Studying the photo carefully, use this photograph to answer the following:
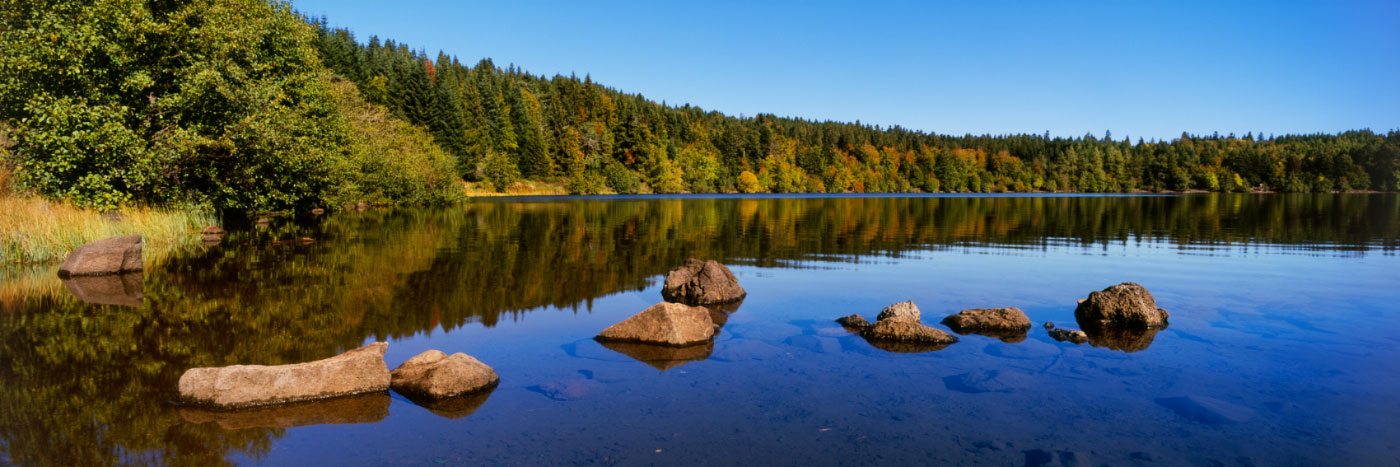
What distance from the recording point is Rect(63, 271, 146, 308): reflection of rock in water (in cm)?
1645

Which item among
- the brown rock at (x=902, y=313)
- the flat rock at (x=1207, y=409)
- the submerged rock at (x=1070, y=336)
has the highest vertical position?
the brown rock at (x=902, y=313)

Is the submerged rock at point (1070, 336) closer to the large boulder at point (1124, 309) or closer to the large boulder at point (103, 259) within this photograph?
the large boulder at point (1124, 309)

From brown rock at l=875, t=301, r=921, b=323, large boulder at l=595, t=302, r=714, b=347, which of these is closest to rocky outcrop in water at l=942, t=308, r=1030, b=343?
brown rock at l=875, t=301, r=921, b=323

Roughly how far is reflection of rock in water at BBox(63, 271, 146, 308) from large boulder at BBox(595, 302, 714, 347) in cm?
1161

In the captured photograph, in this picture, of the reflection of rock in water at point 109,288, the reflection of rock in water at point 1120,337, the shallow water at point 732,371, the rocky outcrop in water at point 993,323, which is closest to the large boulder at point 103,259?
the reflection of rock in water at point 109,288

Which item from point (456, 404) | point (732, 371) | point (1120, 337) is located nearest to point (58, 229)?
point (456, 404)

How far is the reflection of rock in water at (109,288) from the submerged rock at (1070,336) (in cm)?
1972

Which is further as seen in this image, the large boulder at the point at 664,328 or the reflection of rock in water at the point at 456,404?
the large boulder at the point at 664,328

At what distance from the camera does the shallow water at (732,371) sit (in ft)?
26.2

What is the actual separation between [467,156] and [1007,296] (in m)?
114

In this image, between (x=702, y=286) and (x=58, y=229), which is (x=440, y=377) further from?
(x=58, y=229)

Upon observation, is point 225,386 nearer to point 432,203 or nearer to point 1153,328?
point 1153,328

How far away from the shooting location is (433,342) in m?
12.9

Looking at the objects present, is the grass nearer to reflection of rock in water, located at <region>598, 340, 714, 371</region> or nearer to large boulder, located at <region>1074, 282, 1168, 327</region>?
reflection of rock in water, located at <region>598, 340, 714, 371</region>
